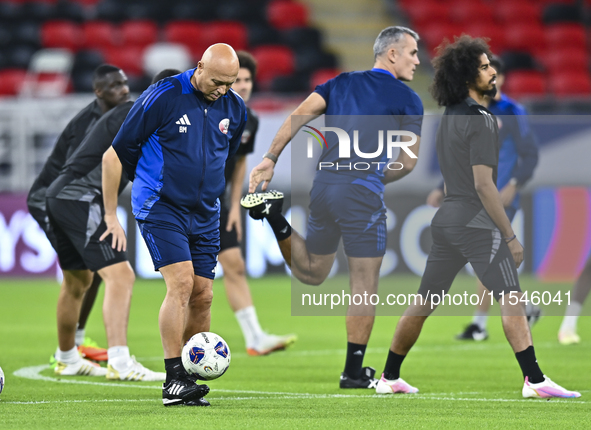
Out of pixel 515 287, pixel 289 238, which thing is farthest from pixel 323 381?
pixel 515 287

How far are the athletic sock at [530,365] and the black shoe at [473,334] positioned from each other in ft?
11.6

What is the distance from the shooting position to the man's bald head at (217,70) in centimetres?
574


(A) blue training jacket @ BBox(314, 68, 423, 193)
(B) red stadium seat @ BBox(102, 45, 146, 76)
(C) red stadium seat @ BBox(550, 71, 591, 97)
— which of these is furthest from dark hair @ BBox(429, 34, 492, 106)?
(B) red stadium seat @ BBox(102, 45, 146, 76)

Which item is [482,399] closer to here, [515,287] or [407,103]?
[515,287]

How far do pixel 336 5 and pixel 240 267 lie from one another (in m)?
15.1

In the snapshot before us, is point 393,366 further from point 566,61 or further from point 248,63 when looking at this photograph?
point 566,61

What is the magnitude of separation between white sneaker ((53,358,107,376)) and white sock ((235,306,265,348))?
5.29 ft

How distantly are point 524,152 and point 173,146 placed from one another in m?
4.58

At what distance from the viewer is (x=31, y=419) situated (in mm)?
Answer: 5402

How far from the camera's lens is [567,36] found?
21172 millimetres

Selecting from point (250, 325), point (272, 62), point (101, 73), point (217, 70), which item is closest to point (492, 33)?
point (272, 62)

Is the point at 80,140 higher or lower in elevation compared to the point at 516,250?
higher

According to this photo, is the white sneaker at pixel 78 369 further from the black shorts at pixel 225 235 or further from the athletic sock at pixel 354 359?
the athletic sock at pixel 354 359

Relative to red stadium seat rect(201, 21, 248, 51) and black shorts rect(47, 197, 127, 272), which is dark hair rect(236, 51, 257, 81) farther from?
red stadium seat rect(201, 21, 248, 51)
